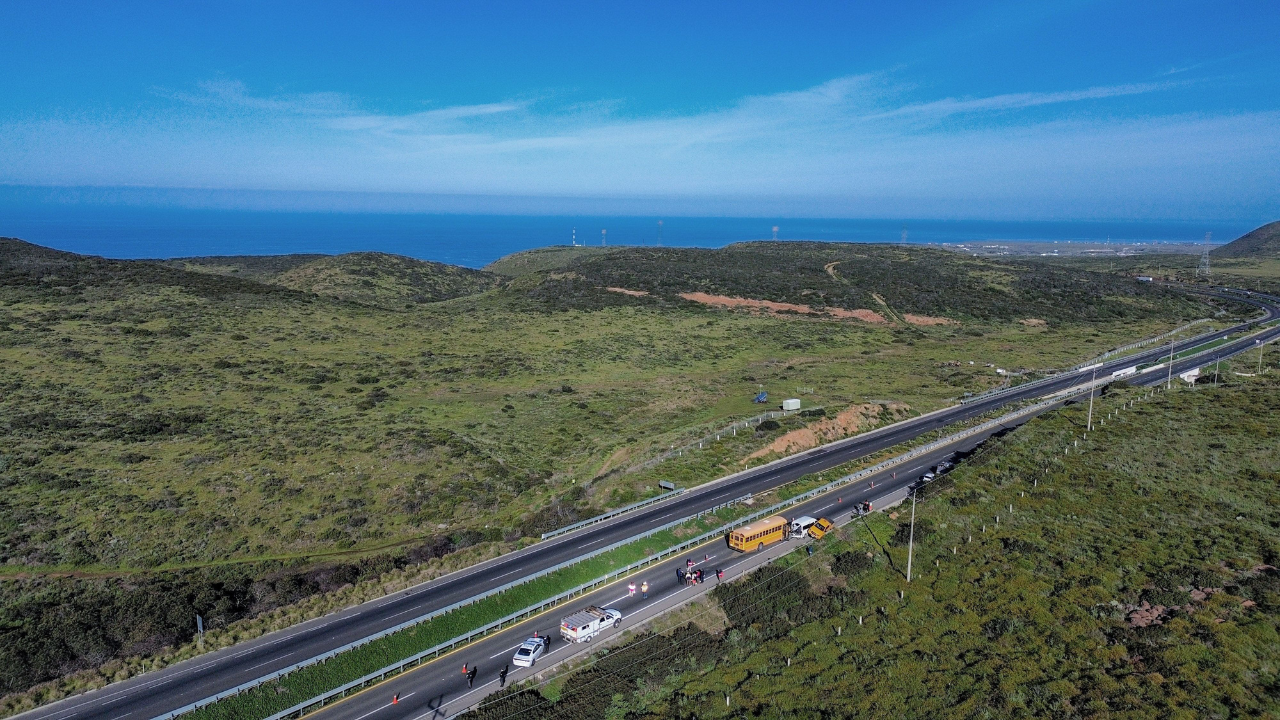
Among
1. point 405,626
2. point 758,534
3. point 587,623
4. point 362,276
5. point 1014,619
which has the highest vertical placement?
point 362,276

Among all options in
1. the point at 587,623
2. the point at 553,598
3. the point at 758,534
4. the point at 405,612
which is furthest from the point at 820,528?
the point at 405,612

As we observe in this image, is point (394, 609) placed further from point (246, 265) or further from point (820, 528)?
point (246, 265)

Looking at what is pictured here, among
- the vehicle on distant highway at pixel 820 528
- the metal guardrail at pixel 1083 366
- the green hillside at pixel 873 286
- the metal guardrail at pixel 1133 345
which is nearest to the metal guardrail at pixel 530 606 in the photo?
the vehicle on distant highway at pixel 820 528

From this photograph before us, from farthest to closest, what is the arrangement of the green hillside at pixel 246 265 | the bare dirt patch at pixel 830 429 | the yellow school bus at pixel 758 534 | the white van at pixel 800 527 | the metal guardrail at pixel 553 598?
the green hillside at pixel 246 265, the bare dirt patch at pixel 830 429, the white van at pixel 800 527, the yellow school bus at pixel 758 534, the metal guardrail at pixel 553 598

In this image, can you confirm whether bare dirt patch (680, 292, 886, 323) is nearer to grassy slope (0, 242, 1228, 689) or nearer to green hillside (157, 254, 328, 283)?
grassy slope (0, 242, 1228, 689)

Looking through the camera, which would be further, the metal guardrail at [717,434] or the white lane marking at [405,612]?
the metal guardrail at [717,434]

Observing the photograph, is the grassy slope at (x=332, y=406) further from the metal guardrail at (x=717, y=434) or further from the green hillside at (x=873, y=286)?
the green hillside at (x=873, y=286)

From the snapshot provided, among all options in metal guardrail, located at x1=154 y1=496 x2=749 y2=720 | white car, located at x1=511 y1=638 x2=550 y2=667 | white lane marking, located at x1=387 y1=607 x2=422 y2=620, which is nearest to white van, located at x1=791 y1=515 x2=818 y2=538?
metal guardrail, located at x1=154 y1=496 x2=749 y2=720
